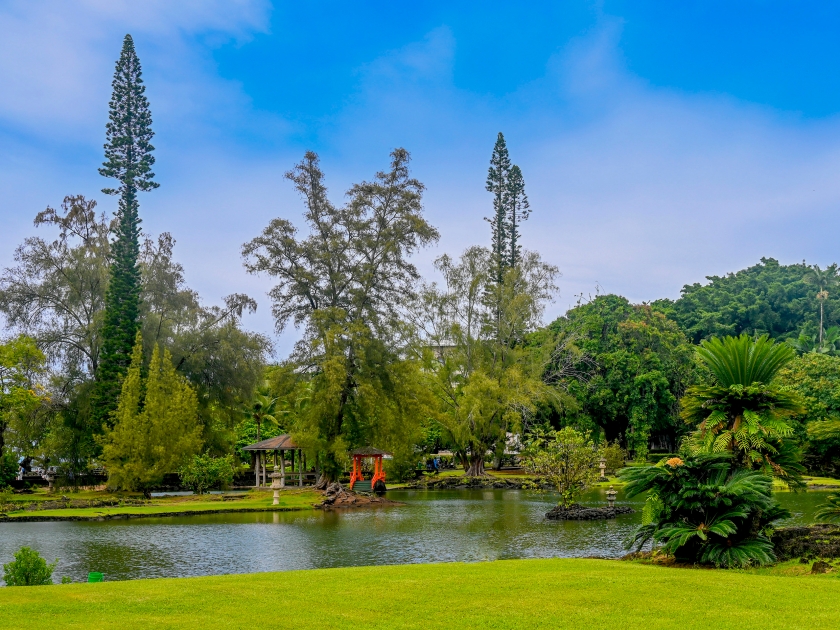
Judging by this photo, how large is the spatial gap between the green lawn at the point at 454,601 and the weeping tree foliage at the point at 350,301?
25.5 meters

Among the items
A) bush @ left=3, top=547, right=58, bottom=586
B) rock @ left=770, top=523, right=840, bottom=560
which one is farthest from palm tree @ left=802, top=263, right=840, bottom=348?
bush @ left=3, top=547, right=58, bottom=586

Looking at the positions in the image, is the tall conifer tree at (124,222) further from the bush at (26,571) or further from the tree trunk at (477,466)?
the bush at (26,571)

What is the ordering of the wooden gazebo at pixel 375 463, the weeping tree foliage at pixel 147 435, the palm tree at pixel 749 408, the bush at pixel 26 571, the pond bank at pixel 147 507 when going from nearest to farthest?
the bush at pixel 26 571
the palm tree at pixel 749 408
the pond bank at pixel 147 507
the weeping tree foliage at pixel 147 435
the wooden gazebo at pixel 375 463

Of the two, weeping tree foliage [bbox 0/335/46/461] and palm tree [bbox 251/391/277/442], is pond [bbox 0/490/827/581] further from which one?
palm tree [bbox 251/391/277/442]

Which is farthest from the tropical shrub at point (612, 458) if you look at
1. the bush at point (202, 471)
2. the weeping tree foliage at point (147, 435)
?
the weeping tree foliage at point (147, 435)

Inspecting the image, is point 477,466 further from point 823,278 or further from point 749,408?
point 823,278

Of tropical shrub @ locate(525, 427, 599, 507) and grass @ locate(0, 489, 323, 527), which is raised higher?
tropical shrub @ locate(525, 427, 599, 507)

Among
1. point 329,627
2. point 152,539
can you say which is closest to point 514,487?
point 152,539

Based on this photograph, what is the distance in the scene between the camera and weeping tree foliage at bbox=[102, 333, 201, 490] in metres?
34.8

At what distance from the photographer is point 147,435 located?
35.4 m

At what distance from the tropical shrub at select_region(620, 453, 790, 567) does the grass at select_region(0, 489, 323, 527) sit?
67.0 ft

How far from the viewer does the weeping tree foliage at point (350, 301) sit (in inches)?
1478

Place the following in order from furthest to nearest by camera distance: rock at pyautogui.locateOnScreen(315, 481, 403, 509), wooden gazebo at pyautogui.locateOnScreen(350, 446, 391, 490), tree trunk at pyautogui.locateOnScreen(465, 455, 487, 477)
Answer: tree trunk at pyautogui.locateOnScreen(465, 455, 487, 477)
wooden gazebo at pyautogui.locateOnScreen(350, 446, 391, 490)
rock at pyautogui.locateOnScreen(315, 481, 403, 509)

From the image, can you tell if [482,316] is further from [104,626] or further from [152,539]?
[104,626]
